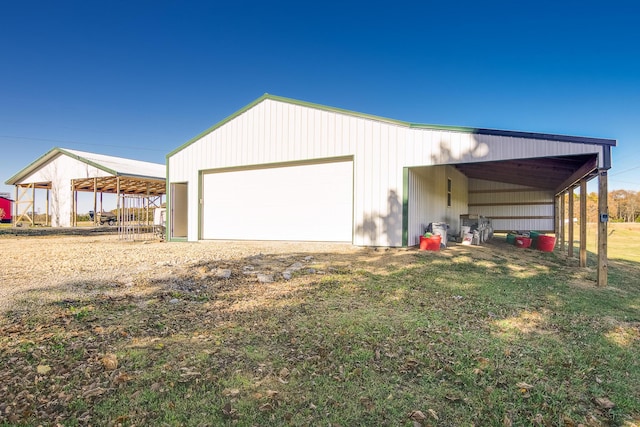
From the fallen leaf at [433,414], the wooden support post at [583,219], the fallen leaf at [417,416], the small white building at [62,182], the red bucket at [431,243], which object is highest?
→ the small white building at [62,182]

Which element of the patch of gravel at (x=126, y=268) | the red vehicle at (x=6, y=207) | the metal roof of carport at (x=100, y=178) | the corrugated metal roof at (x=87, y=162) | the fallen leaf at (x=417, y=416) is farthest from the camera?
the red vehicle at (x=6, y=207)

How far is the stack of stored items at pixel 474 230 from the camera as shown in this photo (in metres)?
11.9

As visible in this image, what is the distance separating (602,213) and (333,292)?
556cm

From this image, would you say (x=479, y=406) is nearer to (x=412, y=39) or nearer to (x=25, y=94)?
(x=412, y=39)

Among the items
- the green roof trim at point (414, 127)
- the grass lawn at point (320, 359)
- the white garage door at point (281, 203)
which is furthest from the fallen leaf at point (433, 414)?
the white garage door at point (281, 203)

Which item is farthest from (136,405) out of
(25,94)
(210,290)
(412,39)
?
(25,94)

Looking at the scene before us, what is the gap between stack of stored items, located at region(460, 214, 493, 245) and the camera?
469 inches

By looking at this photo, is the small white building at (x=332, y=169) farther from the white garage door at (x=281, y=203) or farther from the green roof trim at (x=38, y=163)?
the green roof trim at (x=38, y=163)

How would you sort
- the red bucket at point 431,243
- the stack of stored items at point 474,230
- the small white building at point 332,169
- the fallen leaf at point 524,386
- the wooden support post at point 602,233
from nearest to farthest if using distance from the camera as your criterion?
1. the fallen leaf at point 524,386
2. the wooden support post at point 602,233
3. the small white building at point 332,169
4. the red bucket at point 431,243
5. the stack of stored items at point 474,230

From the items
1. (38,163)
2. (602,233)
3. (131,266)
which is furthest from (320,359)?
(38,163)

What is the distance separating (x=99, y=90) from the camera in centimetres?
2020

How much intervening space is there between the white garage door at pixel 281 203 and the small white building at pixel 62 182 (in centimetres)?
910

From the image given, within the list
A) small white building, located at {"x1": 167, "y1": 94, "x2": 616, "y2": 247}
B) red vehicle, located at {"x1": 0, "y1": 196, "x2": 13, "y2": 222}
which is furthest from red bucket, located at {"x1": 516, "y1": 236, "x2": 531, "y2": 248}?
red vehicle, located at {"x1": 0, "y1": 196, "x2": 13, "y2": 222}

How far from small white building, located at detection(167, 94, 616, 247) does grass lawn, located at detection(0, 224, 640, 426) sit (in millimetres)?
4502
